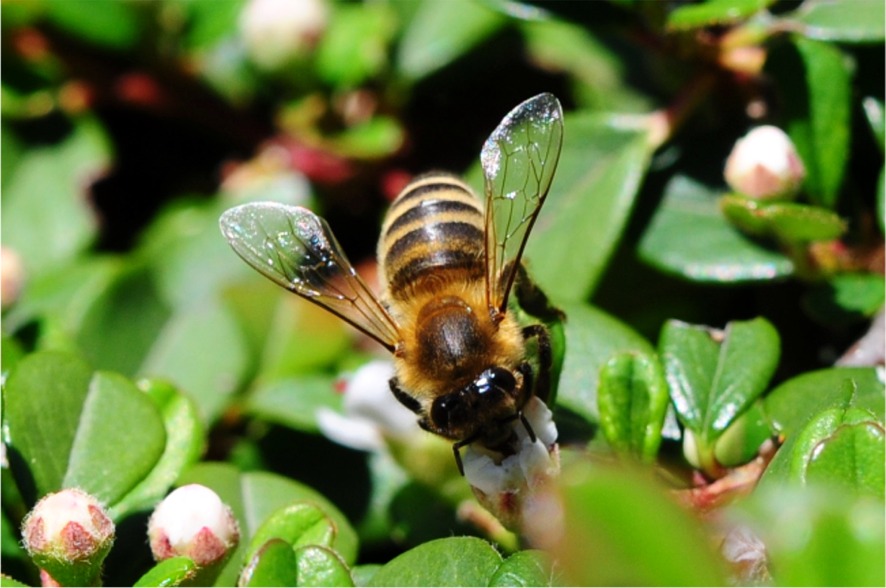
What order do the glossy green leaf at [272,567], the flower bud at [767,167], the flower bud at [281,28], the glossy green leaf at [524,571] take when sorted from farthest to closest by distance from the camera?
the flower bud at [281,28]
the flower bud at [767,167]
the glossy green leaf at [272,567]
the glossy green leaf at [524,571]

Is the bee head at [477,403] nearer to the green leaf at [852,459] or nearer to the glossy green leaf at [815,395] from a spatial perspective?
the glossy green leaf at [815,395]

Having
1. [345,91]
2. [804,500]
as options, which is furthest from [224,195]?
[804,500]

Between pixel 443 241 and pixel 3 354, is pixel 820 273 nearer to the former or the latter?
pixel 443 241

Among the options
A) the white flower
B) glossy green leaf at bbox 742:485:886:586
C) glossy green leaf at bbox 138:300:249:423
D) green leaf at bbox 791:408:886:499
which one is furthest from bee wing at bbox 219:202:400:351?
glossy green leaf at bbox 742:485:886:586

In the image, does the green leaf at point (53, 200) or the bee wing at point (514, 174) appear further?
the green leaf at point (53, 200)

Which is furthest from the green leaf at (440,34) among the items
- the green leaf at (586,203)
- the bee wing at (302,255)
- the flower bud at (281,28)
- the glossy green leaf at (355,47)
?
the bee wing at (302,255)

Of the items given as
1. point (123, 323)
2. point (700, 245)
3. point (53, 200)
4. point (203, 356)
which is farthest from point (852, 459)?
point (53, 200)

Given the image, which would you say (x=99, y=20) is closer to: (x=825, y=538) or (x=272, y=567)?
(x=272, y=567)
